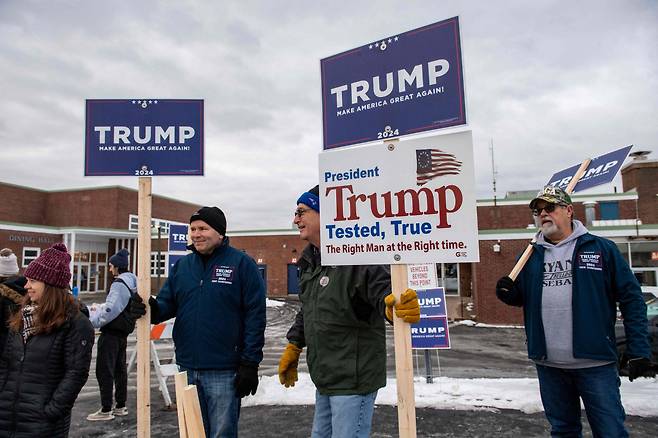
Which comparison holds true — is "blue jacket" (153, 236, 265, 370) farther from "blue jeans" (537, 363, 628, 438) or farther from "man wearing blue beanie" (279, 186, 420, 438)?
"blue jeans" (537, 363, 628, 438)

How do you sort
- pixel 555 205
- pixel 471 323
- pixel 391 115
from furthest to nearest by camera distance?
pixel 471 323 → pixel 555 205 → pixel 391 115

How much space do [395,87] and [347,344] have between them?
1.55m

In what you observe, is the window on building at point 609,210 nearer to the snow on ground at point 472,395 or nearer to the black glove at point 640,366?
the snow on ground at point 472,395

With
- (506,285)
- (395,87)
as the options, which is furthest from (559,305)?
(395,87)

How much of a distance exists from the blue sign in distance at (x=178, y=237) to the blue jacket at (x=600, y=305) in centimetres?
623

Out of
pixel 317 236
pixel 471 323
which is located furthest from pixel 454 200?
pixel 471 323

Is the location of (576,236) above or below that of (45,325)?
above

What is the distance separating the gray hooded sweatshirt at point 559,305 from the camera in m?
2.97

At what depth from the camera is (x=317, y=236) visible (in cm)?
299

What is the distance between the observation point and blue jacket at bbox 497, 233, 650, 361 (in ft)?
9.47

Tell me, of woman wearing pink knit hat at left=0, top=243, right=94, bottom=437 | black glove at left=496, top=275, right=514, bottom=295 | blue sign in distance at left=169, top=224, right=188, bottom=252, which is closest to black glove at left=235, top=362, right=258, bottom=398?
woman wearing pink knit hat at left=0, top=243, right=94, bottom=437

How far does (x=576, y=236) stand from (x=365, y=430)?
200 cm

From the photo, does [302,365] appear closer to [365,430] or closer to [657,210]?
[365,430]

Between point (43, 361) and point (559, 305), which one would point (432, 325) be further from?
point (43, 361)
